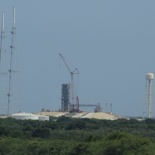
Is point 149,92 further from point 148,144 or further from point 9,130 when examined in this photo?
point 148,144

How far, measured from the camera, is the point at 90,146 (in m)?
68.8

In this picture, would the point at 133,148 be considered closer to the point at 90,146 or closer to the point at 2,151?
the point at 90,146

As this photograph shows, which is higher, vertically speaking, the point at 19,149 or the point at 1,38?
the point at 1,38

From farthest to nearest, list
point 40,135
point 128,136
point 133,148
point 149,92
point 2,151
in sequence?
point 149,92, point 40,135, point 2,151, point 128,136, point 133,148

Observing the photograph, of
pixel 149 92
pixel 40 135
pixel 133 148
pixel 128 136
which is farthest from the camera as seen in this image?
pixel 149 92

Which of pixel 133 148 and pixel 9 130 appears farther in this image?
pixel 9 130

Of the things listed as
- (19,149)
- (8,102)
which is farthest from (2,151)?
(8,102)

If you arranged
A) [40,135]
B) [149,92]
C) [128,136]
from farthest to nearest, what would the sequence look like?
1. [149,92]
2. [40,135]
3. [128,136]

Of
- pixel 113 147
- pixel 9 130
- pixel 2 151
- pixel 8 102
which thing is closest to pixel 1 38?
pixel 8 102

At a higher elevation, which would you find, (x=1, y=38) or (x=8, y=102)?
(x=1, y=38)

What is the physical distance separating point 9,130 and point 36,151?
3124cm

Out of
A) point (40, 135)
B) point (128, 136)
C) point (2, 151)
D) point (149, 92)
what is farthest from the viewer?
point (149, 92)

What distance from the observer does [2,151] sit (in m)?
73.5

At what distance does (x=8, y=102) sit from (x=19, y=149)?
65.2 m
